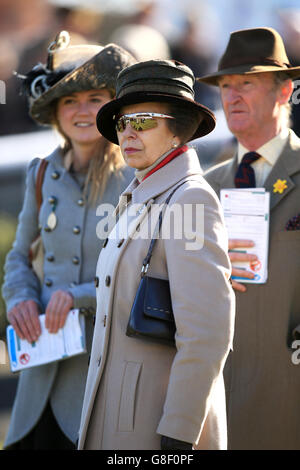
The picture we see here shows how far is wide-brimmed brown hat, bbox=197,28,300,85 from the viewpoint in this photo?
3.72 m

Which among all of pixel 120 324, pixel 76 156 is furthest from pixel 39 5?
pixel 120 324

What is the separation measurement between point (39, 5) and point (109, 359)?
19.6ft

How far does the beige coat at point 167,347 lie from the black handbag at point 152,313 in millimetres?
45

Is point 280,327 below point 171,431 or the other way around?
the other way around

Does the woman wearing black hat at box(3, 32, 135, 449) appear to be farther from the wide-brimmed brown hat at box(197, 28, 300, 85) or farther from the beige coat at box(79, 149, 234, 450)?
the beige coat at box(79, 149, 234, 450)

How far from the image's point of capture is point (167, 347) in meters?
2.52

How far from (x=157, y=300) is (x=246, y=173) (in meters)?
1.43

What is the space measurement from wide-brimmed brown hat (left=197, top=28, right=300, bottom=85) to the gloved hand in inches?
77.7

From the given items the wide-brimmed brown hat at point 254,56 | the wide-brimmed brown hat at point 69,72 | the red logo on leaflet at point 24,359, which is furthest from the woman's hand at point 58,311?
the wide-brimmed brown hat at point 254,56

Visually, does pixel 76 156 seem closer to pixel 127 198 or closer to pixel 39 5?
pixel 127 198

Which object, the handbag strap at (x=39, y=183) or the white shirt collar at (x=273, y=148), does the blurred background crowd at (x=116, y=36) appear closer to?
the white shirt collar at (x=273, y=148)

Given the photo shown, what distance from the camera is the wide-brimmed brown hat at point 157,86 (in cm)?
267

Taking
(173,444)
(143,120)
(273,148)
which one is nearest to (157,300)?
(173,444)

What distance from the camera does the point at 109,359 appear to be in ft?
8.39
